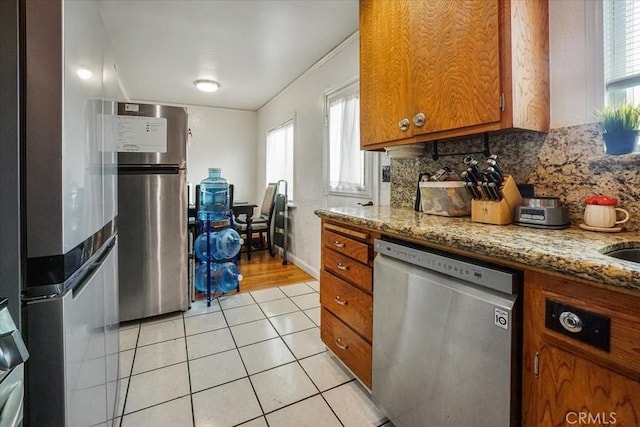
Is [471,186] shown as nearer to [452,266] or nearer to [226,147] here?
[452,266]

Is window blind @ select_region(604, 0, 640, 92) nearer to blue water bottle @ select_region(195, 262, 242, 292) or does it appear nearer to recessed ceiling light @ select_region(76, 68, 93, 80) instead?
recessed ceiling light @ select_region(76, 68, 93, 80)

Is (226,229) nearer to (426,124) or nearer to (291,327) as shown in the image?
(291,327)

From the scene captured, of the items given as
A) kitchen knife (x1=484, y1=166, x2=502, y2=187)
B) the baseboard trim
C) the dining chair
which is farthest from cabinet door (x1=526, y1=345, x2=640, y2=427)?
the dining chair

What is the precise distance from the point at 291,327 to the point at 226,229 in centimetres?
114

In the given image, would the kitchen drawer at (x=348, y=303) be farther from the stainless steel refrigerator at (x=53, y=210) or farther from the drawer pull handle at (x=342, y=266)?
the stainless steel refrigerator at (x=53, y=210)

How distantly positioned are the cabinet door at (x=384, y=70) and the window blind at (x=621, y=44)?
2.46ft

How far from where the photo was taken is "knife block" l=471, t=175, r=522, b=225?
3.96 ft

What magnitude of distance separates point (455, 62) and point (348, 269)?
109cm

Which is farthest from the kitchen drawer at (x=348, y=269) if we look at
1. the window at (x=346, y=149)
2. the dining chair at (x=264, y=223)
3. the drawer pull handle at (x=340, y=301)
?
the dining chair at (x=264, y=223)

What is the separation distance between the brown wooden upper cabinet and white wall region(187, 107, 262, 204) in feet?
14.1

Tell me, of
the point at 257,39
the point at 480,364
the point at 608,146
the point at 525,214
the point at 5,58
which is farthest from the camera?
the point at 257,39

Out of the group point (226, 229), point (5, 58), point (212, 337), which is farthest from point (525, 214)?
point (226, 229)

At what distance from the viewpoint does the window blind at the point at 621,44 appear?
1.08m

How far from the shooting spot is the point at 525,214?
46.1 inches
